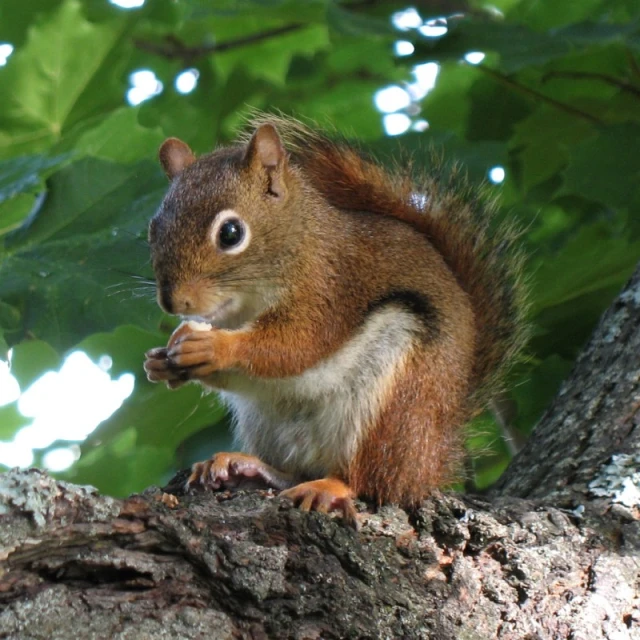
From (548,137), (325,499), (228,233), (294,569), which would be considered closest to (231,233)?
(228,233)

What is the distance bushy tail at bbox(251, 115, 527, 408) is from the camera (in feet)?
7.98

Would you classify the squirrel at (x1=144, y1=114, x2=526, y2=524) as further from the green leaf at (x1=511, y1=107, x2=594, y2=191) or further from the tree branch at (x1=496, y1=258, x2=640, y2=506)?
the green leaf at (x1=511, y1=107, x2=594, y2=191)

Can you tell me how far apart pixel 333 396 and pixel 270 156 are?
2.14 ft

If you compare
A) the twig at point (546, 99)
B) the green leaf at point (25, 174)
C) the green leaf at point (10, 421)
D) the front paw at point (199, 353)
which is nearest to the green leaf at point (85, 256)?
the green leaf at point (25, 174)

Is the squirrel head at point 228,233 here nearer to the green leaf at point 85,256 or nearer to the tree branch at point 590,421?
the green leaf at point 85,256

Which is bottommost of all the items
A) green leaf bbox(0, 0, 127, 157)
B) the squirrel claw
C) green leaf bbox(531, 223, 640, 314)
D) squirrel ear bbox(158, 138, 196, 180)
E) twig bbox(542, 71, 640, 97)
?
the squirrel claw

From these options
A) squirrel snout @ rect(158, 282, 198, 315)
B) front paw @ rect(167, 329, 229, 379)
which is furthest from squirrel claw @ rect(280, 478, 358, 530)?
squirrel snout @ rect(158, 282, 198, 315)

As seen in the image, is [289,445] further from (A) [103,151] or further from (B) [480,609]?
(A) [103,151]

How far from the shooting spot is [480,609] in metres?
1.66

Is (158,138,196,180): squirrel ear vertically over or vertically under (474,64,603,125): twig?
under

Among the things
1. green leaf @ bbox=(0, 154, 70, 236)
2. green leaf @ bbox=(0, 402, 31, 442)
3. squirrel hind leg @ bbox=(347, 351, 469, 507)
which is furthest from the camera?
green leaf @ bbox=(0, 402, 31, 442)

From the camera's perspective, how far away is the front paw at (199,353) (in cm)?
208

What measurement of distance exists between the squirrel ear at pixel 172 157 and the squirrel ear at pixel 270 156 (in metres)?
0.23

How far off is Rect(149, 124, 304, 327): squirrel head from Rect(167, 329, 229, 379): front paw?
0.34 ft
